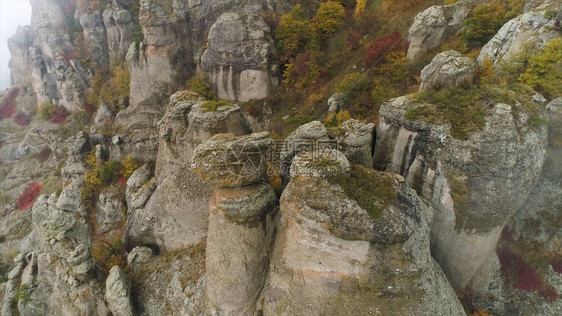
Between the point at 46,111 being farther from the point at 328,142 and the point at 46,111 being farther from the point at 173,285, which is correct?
the point at 328,142

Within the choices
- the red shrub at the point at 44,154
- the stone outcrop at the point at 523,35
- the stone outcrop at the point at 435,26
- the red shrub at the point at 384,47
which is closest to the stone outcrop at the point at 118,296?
the stone outcrop at the point at 523,35

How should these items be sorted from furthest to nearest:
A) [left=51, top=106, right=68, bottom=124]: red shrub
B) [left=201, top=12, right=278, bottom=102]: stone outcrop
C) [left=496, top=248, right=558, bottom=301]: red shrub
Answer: [left=51, top=106, right=68, bottom=124]: red shrub < [left=201, top=12, right=278, bottom=102]: stone outcrop < [left=496, top=248, right=558, bottom=301]: red shrub

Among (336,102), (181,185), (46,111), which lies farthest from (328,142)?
(46,111)

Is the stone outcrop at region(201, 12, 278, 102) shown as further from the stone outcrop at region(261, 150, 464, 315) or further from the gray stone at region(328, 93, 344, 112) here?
the stone outcrop at region(261, 150, 464, 315)

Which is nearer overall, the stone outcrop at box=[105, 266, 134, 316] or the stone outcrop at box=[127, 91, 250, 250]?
the stone outcrop at box=[105, 266, 134, 316]

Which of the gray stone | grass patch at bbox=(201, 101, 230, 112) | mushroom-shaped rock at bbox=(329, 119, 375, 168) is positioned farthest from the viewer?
the gray stone

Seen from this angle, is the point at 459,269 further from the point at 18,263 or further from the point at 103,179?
the point at 103,179

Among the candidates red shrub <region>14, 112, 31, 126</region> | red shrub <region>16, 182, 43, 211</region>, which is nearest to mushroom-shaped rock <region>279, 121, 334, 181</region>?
red shrub <region>16, 182, 43, 211</region>

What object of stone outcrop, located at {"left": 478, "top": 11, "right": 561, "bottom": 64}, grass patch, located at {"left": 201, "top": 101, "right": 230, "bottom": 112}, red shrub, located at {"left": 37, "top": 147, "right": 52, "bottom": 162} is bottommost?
red shrub, located at {"left": 37, "top": 147, "right": 52, "bottom": 162}
